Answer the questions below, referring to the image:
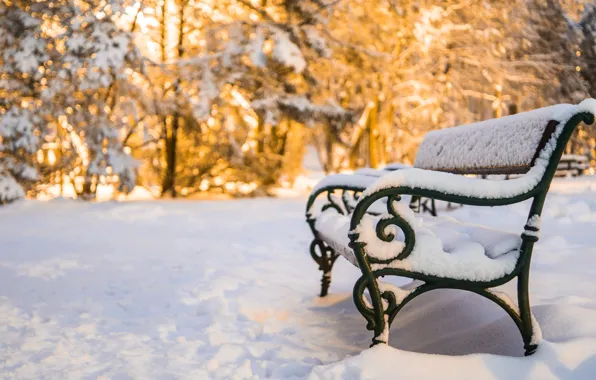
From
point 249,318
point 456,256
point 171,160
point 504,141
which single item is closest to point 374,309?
point 456,256

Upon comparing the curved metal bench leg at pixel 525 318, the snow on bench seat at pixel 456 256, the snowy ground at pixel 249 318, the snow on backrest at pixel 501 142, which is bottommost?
the snowy ground at pixel 249 318

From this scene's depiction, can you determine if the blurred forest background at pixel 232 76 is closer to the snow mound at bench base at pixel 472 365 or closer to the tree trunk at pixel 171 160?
A: the tree trunk at pixel 171 160

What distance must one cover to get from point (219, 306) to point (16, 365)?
1.17m

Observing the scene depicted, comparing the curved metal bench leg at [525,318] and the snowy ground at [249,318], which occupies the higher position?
the curved metal bench leg at [525,318]

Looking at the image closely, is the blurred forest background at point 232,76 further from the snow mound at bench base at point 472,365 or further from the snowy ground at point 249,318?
the snow mound at bench base at point 472,365

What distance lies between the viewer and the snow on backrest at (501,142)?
72.2 inches

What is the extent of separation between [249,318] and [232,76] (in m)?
9.88

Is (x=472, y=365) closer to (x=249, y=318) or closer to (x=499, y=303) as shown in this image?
(x=499, y=303)

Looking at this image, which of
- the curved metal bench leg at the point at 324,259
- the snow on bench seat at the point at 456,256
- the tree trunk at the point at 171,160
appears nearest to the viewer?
the snow on bench seat at the point at 456,256

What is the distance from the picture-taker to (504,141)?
2.11 metres

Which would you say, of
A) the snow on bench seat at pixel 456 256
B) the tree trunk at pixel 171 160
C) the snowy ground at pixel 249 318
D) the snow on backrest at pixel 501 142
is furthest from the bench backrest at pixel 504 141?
the tree trunk at pixel 171 160

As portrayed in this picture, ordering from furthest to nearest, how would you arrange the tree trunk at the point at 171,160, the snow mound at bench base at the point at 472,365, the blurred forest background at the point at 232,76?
the tree trunk at the point at 171,160 < the blurred forest background at the point at 232,76 < the snow mound at bench base at the point at 472,365

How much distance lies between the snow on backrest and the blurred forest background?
8295mm

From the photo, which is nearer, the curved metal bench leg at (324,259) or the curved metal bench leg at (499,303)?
the curved metal bench leg at (499,303)
